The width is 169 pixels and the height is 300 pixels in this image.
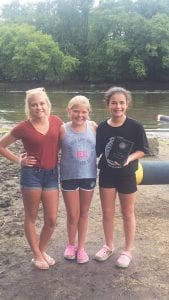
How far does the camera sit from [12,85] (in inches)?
2714

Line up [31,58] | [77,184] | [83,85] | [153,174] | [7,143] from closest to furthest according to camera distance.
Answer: [7,143]
[77,184]
[153,174]
[83,85]
[31,58]

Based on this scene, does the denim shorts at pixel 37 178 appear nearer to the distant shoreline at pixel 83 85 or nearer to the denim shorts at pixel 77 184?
the denim shorts at pixel 77 184

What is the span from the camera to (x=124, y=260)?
4.48 metres

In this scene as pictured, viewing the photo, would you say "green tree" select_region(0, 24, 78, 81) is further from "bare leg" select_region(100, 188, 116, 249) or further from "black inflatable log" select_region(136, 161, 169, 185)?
"bare leg" select_region(100, 188, 116, 249)

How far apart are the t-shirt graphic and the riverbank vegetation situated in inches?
2615

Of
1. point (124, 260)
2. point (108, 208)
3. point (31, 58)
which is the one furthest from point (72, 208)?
point (31, 58)

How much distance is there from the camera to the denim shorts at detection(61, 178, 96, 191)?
433 cm

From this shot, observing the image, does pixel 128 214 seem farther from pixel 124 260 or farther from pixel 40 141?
pixel 40 141

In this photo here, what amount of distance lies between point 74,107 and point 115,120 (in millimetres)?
394

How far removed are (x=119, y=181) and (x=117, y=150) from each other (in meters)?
0.30

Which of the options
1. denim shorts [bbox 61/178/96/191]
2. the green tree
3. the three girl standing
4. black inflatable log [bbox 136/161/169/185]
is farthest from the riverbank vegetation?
denim shorts [bbox 61/178/96/191]

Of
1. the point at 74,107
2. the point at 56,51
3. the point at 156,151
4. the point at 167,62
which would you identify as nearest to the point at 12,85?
the point at 56,51

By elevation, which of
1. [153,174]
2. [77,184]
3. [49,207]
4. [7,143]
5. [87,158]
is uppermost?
[7,143]

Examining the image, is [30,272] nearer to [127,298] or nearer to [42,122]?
[127,298]
